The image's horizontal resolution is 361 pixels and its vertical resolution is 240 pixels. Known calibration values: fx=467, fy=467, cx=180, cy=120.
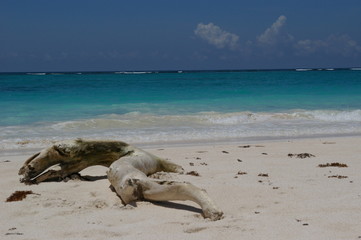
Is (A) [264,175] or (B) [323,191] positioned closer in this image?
(B) [323,191]

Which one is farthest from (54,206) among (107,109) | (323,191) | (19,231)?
(107,109)

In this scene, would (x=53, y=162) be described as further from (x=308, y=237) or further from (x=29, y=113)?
(x=29, y=113)

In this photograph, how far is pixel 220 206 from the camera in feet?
22.6

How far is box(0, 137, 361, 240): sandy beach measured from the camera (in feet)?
18.7

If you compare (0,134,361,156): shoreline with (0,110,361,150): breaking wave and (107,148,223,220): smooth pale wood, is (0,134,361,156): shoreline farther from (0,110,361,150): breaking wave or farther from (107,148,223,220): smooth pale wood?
(107,148,223,220): smooth pale wood

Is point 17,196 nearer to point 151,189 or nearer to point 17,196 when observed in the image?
point 17,196

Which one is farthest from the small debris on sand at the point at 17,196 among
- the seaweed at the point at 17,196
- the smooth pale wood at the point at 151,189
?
the smooth pale wood at the point at 151,189

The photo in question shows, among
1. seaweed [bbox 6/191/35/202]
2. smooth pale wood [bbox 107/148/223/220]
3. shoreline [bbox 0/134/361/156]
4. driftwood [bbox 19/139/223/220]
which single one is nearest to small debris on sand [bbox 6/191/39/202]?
seaweed [bbox 6/191/35/202]

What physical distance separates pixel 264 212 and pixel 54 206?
10.3 feet

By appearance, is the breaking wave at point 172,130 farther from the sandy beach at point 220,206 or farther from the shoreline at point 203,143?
→ the sandy beach at point 220,206

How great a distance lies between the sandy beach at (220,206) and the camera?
5699 millimetres

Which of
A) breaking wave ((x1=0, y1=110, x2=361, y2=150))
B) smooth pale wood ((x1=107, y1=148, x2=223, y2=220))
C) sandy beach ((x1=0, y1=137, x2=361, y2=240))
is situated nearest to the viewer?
sandy beach ((x1=0, y1=137, x2=361, y2=240))

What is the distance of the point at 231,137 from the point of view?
1691 centimetres

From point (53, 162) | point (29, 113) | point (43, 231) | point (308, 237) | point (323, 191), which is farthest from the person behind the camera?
point (29, 113)
